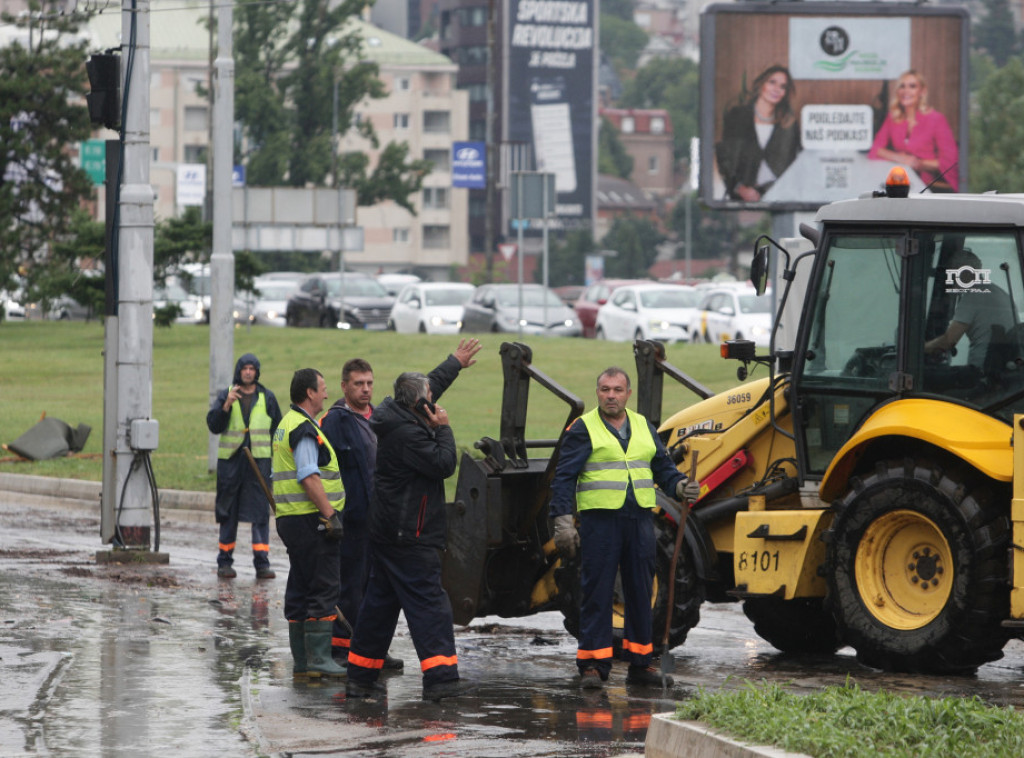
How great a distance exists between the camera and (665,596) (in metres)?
10.6

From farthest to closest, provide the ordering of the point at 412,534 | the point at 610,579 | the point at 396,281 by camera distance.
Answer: the point at 396,281 < the point at 610,579 < the point at 412,534

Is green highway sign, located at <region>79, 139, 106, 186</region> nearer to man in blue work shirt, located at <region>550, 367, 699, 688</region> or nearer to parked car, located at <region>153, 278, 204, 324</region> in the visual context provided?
parked car, located at <region>153, 278, 204, 324</region>

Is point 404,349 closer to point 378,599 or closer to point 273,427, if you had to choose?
point 273,427

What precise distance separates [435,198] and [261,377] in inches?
3762

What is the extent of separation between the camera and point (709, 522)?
36.1ft

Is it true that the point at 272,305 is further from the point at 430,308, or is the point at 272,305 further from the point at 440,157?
the point at 440,157

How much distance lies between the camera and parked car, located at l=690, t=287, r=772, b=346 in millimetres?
36500

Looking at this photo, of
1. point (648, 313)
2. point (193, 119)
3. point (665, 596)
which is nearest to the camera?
point (665, 596)

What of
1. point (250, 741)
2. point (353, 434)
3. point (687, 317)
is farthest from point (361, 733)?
point (687, 317)

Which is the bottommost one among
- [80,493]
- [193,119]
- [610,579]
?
[80,493]

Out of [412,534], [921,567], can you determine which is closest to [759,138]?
[921,567]

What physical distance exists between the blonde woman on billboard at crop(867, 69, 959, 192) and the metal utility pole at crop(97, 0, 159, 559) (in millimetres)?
19886

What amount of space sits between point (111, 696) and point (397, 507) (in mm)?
1686

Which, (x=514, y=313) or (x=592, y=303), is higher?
(x=592, y=303)
